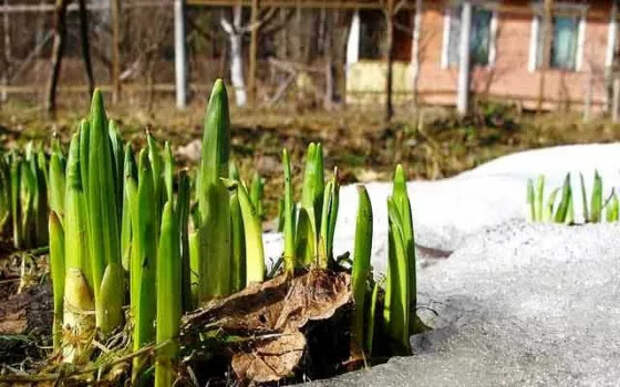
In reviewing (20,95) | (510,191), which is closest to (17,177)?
(510,191)

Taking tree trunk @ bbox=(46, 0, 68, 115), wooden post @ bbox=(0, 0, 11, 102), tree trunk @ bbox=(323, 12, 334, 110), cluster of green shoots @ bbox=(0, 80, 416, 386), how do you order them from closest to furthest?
cluster of green shoots @ bbox=(0, 80, 416, 386)
tree trunk @ bbox=(46, 0, 68, 115)
tree trunk @ bbox=(323, 12, 334, 110)
wooden post @ bbox=(0, 0, 11, 102)

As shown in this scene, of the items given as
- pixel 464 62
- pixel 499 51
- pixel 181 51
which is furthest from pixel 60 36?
pixel 499 51

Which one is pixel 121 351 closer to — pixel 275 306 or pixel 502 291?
pixel 275 306

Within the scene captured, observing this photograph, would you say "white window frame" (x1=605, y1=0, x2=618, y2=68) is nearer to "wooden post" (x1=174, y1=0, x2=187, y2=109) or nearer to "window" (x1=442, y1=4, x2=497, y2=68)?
"window" (x1=442, y1=4, x2=497, y2=68)

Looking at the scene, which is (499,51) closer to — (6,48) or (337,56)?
(337,56)

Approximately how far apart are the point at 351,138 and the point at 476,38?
27.5 feet

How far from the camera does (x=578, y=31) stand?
1384 centimetres

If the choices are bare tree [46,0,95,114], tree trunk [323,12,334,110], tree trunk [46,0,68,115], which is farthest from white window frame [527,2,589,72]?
tree trunk [46,0,68,115]

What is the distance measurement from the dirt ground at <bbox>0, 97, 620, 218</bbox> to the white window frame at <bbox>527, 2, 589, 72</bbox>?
5.17 metres

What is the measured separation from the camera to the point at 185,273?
93cm

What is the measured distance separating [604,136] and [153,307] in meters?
8.08

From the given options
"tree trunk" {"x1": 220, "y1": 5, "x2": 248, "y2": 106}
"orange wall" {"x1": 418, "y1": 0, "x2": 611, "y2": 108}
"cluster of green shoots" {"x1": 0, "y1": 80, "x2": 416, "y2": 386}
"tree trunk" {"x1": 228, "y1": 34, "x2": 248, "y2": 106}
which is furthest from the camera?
"orange wall" {"x1": 418, "y1": 0, "x2": 611, "y2": 108}

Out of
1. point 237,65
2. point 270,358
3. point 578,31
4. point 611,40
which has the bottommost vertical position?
point 270,358

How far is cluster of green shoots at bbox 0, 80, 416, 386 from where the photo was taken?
82 centimetres
